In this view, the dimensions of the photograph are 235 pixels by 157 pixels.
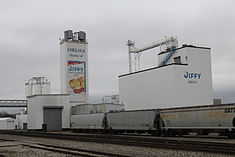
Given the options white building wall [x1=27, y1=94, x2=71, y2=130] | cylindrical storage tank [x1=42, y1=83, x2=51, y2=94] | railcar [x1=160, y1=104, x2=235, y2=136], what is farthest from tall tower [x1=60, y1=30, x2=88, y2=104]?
railcar [x1=160, y1=104, x2=235, y2=136]

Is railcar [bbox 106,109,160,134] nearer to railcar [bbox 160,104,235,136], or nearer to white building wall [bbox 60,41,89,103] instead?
railcar [bbox 160,104,235,136]

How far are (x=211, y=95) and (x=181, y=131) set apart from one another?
73.4 ft

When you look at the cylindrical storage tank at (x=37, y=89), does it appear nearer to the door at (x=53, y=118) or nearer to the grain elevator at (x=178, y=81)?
the door at (x=53, y=118)

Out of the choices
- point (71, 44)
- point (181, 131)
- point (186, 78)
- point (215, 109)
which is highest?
point (71, 44)

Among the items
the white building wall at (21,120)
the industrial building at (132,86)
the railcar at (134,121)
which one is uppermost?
A: the industrial building at (132,86)

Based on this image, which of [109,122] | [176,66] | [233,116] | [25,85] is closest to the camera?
[233,116]

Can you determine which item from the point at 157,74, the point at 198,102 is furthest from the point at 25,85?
the point at 198,102

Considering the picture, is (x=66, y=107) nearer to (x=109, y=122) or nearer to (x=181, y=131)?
(x=109, y=122)

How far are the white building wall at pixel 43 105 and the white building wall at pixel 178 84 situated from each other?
11.7m

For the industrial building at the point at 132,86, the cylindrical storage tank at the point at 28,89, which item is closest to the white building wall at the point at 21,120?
the cylindrical storage tank at the point at 28,89

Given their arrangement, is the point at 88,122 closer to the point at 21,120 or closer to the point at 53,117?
the point at 53,117

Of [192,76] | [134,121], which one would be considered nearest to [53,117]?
[134,121]

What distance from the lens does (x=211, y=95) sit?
5134 cm

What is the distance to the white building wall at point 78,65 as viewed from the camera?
2297 inches
